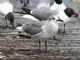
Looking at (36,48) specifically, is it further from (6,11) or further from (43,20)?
(6,11)

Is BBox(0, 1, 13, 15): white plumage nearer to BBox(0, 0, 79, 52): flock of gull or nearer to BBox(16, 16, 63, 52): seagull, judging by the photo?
BBox(0, 0, 79, 52): flock of gull

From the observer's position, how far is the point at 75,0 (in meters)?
17.0

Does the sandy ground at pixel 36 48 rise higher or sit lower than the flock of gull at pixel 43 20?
lower

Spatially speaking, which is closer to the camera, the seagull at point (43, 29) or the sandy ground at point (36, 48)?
the sandy ground at point (36, 48)

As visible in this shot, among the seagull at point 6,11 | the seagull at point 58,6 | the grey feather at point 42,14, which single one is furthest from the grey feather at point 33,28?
the seagull at point 6,11

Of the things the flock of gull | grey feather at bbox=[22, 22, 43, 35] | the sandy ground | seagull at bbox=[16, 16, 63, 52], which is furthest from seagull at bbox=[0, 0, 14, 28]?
seagull at bbox=[16, 16, 63, 52]

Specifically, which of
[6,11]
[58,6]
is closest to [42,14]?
[58,6]

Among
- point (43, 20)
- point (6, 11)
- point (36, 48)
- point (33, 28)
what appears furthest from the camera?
point (6, 11)

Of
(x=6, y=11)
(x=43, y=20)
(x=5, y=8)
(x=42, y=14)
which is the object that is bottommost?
(x=43, y=20)

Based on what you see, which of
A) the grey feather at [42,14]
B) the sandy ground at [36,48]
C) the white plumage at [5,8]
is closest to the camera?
the sandy ground at [36,48]

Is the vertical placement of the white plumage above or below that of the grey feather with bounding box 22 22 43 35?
above

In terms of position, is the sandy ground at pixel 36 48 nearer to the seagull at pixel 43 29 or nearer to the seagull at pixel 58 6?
the seagull at pixel 43 29

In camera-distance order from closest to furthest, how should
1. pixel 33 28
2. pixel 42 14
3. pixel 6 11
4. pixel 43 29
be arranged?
pixel 43 29, pixel 33 28, pixel 42 14, pixel 6 11

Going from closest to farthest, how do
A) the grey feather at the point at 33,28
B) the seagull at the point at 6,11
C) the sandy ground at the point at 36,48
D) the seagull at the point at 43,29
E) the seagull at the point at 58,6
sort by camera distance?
1. the sandy ground at the point at 36,48
2. the seagull at the point at 43,29
3. the grey feather at the point at 33,28
4. the seagull at the point at 58,6
5. the seagull at the point at 6,11
